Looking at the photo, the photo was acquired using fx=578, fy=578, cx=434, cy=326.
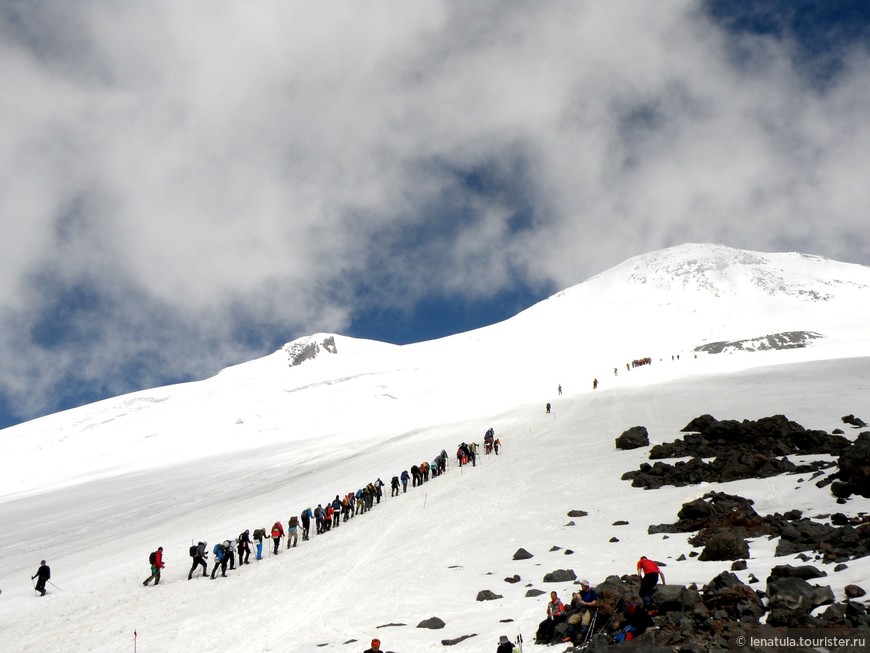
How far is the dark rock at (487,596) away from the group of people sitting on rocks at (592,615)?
3.12 metres

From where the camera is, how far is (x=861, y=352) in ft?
212

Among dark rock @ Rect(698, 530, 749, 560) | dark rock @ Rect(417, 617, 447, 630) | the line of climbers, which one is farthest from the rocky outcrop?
the line of climbers

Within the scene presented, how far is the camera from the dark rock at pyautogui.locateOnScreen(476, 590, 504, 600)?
47.9 ft

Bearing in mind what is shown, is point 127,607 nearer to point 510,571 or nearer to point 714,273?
point 510,571

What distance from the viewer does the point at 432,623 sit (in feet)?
43.4

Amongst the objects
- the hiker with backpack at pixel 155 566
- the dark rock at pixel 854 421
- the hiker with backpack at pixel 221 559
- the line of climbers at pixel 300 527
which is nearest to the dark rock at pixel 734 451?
the dark rock at pixel 854 421

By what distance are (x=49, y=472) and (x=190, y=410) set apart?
2741 cm

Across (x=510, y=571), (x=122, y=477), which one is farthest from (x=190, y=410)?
(x=510, y=571)

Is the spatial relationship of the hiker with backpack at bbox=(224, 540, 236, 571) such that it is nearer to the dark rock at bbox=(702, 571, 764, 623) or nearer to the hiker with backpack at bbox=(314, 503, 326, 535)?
the hiker with backpack at bbox=(314, 503, 326, 535)

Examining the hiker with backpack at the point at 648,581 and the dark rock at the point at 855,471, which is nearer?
the hiker with backpack at the point at 648,581

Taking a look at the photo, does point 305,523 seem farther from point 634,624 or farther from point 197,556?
point 634,624

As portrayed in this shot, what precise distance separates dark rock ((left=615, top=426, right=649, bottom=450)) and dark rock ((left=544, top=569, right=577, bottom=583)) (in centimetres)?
1881

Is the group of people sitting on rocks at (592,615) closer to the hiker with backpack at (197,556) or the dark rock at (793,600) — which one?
the dark rock at (793,600)

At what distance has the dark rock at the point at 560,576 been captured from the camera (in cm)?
1491
